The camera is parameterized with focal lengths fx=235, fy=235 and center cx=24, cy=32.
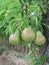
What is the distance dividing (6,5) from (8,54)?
5.49m

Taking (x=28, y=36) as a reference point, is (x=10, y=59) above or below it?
below

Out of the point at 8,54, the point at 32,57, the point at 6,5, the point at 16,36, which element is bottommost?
the point at 8,54

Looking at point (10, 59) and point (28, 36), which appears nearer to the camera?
point (28, 36)

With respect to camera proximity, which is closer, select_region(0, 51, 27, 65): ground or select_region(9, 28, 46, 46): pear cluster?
select_region(9, 28, 46, 46): pear cluster

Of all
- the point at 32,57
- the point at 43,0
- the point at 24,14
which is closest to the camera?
the point at 24,14

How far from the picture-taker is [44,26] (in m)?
1.04

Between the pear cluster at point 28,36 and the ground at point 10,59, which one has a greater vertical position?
the pear cluster at point 28,36

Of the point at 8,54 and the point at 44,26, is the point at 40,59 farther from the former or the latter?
the point at 8,54

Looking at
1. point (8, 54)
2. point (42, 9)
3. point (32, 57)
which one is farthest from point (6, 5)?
point (8, 54)

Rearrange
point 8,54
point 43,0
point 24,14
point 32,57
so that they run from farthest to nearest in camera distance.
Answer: point 8,54, point 32,57, point 43,0, point 24,14

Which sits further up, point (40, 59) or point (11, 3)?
point (11, 3)

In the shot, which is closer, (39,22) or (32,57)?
(39,22)

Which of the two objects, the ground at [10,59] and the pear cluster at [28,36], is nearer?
the pear cluster at [28,36]

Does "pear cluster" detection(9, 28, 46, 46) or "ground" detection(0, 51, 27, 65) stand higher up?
"pear cluster" detection(9, 28, 46, 46)
